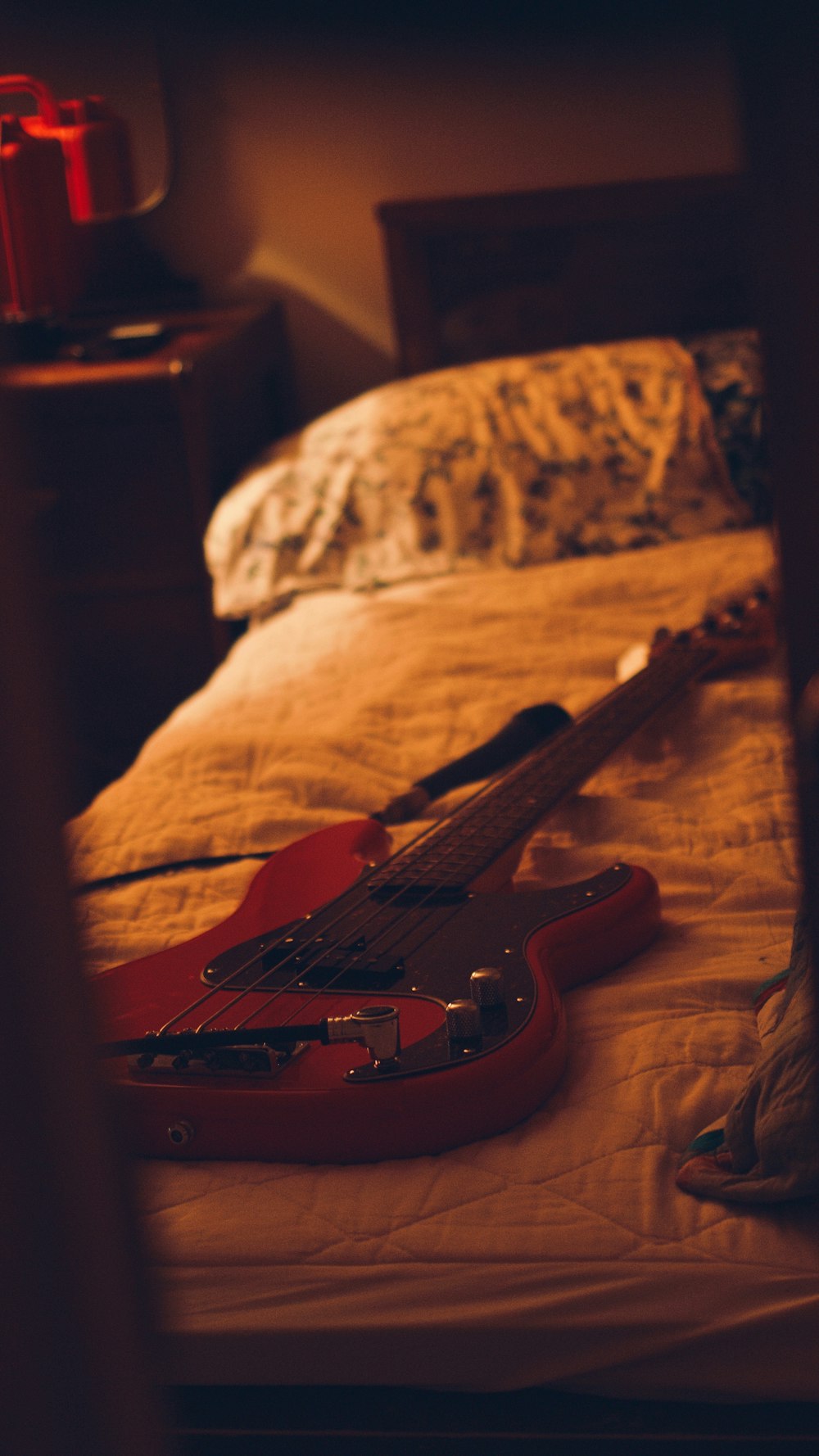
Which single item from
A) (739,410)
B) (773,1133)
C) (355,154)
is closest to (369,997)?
(773,1133)

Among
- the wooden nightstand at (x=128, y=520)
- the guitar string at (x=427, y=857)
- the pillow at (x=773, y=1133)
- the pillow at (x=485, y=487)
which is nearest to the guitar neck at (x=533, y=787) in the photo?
the guitar string at (x=427, y=857)

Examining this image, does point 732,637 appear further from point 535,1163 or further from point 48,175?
point 48,175

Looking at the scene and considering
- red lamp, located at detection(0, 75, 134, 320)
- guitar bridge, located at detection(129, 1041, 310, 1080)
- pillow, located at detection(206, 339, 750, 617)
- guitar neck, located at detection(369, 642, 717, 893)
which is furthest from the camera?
pillow, located at detection(206, 339, 750, 617)

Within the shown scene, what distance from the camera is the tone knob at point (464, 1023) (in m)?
0.70

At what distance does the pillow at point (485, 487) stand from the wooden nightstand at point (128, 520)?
0.12m

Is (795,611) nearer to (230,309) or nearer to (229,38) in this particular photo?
(229,38)

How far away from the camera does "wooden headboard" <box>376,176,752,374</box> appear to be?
2.33m

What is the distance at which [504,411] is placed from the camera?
6.48ft

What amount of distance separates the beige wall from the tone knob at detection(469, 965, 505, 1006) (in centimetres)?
190

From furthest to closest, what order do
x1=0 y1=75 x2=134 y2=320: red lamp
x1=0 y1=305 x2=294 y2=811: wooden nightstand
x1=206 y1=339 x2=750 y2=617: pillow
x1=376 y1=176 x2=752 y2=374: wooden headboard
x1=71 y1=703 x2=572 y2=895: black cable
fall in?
x1=376 y1=176 x2=752 y2=374: wooden headboard, x1=0 y1=305 x2=294 y2=811: wooden nightstand, x1=206 y1=339 x2=750 y2=617: pillow, x1=0 y1=75 x2=134 y2=320: red lamp, x1=71 y1=703 x2=572 y2=895: black cable

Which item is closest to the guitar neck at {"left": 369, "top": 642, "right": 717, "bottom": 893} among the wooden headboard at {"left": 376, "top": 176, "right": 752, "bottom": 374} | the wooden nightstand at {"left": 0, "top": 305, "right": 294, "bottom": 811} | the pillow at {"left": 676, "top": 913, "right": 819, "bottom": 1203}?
the pillow at {"left": 676, "top": 913, "right": 819, "bottom": 1203}

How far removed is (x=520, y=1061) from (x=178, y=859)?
469 millimetres

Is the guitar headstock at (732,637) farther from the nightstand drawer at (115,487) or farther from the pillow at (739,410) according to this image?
the nightstand drawer at (115,487)

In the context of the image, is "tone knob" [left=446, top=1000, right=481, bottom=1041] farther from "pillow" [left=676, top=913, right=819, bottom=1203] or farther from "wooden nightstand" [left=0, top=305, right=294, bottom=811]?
"wooden nightstand" [left=0, top=305, right=294, bottom=811]
